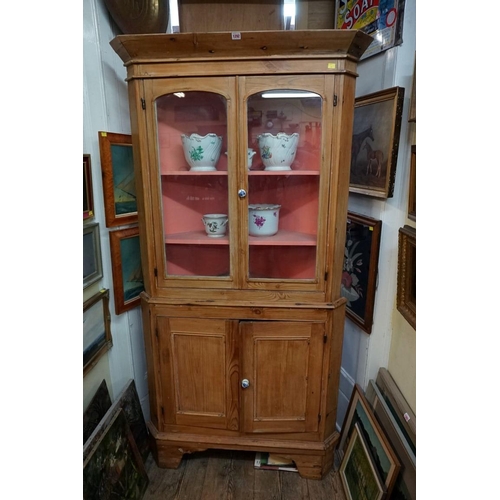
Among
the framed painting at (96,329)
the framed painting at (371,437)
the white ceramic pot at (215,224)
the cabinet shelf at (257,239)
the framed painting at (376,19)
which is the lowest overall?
the framed painting at (371,437)

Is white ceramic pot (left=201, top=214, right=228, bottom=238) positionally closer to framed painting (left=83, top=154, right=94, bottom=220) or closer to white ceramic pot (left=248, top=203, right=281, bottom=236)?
white ceramic pot (left=248, top=203, right=281, bottom=236)

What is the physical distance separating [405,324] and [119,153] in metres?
1.38

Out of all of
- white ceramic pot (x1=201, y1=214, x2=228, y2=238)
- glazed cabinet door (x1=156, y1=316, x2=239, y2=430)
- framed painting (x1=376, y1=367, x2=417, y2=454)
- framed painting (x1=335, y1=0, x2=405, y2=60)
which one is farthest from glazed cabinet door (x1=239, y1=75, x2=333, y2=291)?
framed painting (x1=376, y1=367, x2=417, y2=454)

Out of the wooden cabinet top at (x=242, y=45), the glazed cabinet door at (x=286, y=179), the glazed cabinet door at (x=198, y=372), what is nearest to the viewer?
the wooden cabinet top at (x=242, y=45)

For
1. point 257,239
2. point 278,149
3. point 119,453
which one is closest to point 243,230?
point 257,239

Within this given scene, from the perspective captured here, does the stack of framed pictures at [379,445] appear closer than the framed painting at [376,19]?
Yes

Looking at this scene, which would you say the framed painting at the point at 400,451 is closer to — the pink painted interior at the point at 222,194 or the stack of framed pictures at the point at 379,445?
the stack of framed pictures at the point at 379,445

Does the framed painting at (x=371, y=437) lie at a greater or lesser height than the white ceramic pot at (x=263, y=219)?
lesser

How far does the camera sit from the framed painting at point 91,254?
133 centimetres

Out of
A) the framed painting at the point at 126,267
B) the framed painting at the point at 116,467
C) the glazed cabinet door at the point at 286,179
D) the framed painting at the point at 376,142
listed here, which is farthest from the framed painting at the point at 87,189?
the framed painting at the point at 376,142

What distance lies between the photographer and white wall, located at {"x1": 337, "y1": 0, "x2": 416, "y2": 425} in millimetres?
1331

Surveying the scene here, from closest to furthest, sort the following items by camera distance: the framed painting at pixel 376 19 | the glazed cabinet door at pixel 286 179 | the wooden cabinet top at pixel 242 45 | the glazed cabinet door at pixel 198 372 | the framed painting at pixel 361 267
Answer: the wooden cabinet top at pixel 242 45 < the glazed cabinet door at pixel 286 179 < the framed painting at pixel 376 19 < the glazed cabinet door at pixel 198 372 < the framed painting at pixel 361 267

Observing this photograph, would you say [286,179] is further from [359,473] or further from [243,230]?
[359,473]

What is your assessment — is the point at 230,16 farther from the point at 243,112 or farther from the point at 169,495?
the point at 169,495
